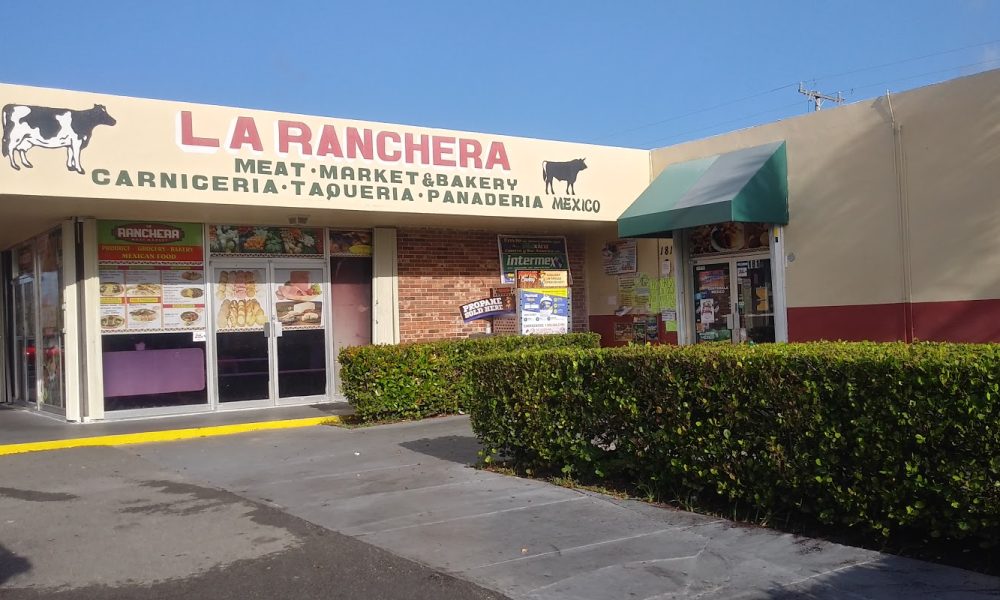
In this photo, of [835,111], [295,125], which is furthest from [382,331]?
[835,111]

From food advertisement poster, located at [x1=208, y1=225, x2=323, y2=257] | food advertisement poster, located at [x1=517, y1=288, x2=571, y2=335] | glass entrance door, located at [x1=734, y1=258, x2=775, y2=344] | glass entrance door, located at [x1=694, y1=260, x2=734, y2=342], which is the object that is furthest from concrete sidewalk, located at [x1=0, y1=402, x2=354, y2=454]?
glass entrance door, located at [x1=734, y1=258, x2=775, y2=344]

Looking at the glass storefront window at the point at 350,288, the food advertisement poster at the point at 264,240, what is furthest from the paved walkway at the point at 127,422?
A: the food advertisement poster at the point at 264,240

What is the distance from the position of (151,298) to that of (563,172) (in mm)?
7299

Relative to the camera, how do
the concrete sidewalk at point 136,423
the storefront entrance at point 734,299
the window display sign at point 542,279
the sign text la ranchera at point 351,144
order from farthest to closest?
the window display sign at point 542,279
the storefront entrance at point 734,299
the sign text la ranchera at point 351,144
the concrete sidewalk at point 136,423

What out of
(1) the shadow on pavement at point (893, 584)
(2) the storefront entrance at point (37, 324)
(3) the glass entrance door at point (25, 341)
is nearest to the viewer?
(1) the shadow on pavement at point (893, 584)

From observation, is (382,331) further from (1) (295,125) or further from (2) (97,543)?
(2) (97,543)

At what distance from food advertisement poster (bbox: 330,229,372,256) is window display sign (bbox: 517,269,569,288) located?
2.86 metres

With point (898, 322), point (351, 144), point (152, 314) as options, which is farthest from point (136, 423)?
point (898, 322)

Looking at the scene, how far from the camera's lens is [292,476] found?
350 inches

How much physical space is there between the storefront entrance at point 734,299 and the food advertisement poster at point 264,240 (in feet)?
22.3

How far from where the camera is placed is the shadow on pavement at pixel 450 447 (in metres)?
9.48

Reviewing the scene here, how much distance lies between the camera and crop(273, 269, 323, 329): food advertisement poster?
1488 centimetres

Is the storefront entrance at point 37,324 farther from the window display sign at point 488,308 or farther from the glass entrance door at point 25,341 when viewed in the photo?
the window display sign at point 488,308

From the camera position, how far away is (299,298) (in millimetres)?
15008
